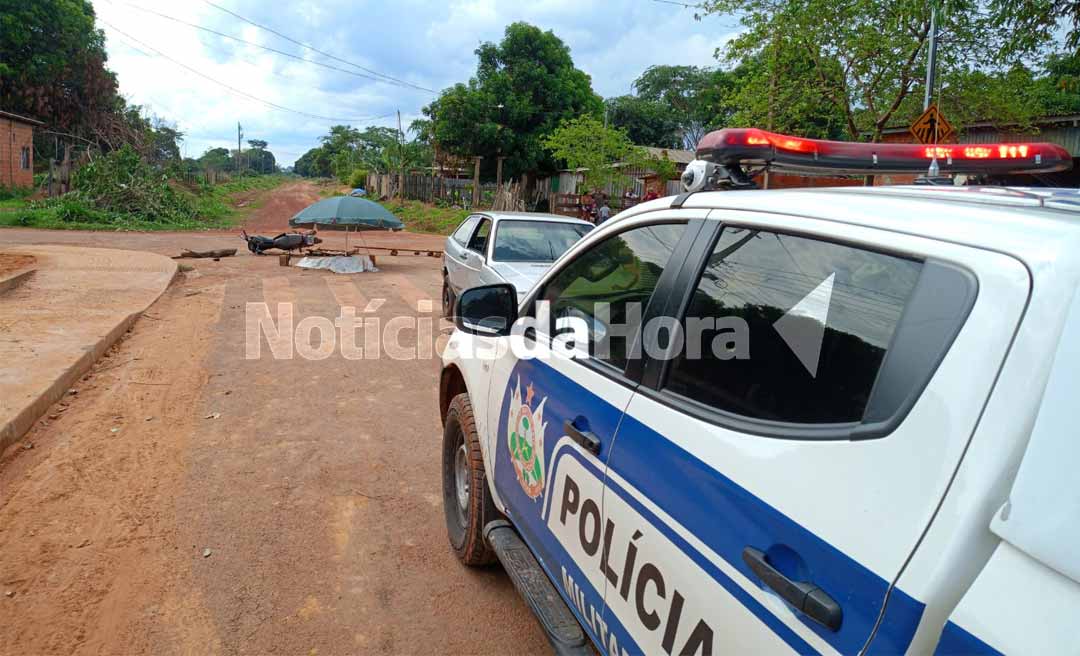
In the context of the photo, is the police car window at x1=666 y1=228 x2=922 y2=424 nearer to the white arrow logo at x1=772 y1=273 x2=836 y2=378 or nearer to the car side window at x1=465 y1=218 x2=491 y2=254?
the white arrow logo at x1=772 y1=273 x2=836 y2=378

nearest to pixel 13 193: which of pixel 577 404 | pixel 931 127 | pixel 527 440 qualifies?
pixel 931 127

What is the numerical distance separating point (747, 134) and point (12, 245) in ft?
67.0

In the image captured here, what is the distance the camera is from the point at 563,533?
8.07 ft

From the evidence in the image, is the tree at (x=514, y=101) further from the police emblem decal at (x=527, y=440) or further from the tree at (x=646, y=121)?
the police emblem decal at (x=527, y=440)

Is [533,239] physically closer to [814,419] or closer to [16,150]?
[814,419]

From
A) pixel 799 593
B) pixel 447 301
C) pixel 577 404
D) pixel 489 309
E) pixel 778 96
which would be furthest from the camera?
pixel 778 96

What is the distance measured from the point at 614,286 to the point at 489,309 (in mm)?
821

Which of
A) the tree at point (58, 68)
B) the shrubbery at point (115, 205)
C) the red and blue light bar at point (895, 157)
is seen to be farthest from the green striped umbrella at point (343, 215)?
the tree at point (58, 68)

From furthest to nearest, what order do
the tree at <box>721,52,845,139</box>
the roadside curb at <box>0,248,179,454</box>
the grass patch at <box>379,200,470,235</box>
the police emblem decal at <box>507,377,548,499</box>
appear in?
1. the grass patch at <box>379,200,470,235</box>
2. the tree at <box>721,52,845,139</box>
3. the roadside curb at <box>0,248,179,454</box>
4. the police emblem decal at <box>507,377,548,499</box>

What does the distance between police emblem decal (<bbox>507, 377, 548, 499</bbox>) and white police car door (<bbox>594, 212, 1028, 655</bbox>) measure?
59 centimetres

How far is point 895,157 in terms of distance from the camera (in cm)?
244

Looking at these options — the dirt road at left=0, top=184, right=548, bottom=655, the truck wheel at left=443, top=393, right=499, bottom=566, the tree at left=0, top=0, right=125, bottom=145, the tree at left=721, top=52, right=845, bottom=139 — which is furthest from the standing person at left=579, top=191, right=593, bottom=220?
the tree at left=0, top=0, right=125, bottom=145

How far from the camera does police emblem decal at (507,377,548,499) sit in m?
2.66

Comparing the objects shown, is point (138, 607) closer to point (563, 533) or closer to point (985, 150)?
point (563, 533)
